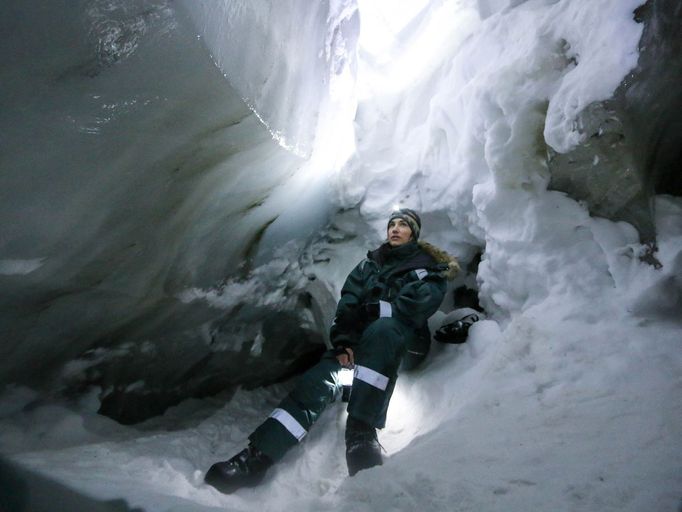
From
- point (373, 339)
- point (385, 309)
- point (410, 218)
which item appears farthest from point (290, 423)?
point (410, 218)

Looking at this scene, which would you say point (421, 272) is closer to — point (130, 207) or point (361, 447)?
point (361, 447)

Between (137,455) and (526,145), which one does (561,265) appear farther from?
(137,455)

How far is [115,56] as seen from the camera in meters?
1.89

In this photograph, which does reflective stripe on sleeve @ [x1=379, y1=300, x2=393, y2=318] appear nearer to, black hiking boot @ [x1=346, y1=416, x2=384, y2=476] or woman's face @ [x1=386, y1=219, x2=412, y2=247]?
woman's face @ [x1=386, y1=219, x2=412, y2=247]

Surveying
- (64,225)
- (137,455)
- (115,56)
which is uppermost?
(115,56)

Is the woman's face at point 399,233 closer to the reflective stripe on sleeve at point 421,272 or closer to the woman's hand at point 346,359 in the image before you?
the reflective stripe on sleeve at point 421,272

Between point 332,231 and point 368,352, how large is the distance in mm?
1936

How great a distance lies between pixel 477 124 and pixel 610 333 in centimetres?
176

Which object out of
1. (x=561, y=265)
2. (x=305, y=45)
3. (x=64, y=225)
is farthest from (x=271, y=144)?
(x=561, y=265)

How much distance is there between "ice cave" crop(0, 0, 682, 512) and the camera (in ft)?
5.79

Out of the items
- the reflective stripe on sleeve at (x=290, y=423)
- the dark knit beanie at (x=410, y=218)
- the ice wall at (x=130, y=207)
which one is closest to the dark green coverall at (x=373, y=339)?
the reflective stripe on sleeve at (x=290, y=423)

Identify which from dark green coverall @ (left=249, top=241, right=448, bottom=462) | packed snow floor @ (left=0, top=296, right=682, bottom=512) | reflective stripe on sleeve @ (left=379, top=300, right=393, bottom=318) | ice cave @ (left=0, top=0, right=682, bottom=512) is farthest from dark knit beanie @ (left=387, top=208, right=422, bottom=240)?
packed snow floor @ (left=0, top=296, right=682, bottom=512)

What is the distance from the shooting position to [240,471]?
2426 millimetres

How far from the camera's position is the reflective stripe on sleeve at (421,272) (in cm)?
318
